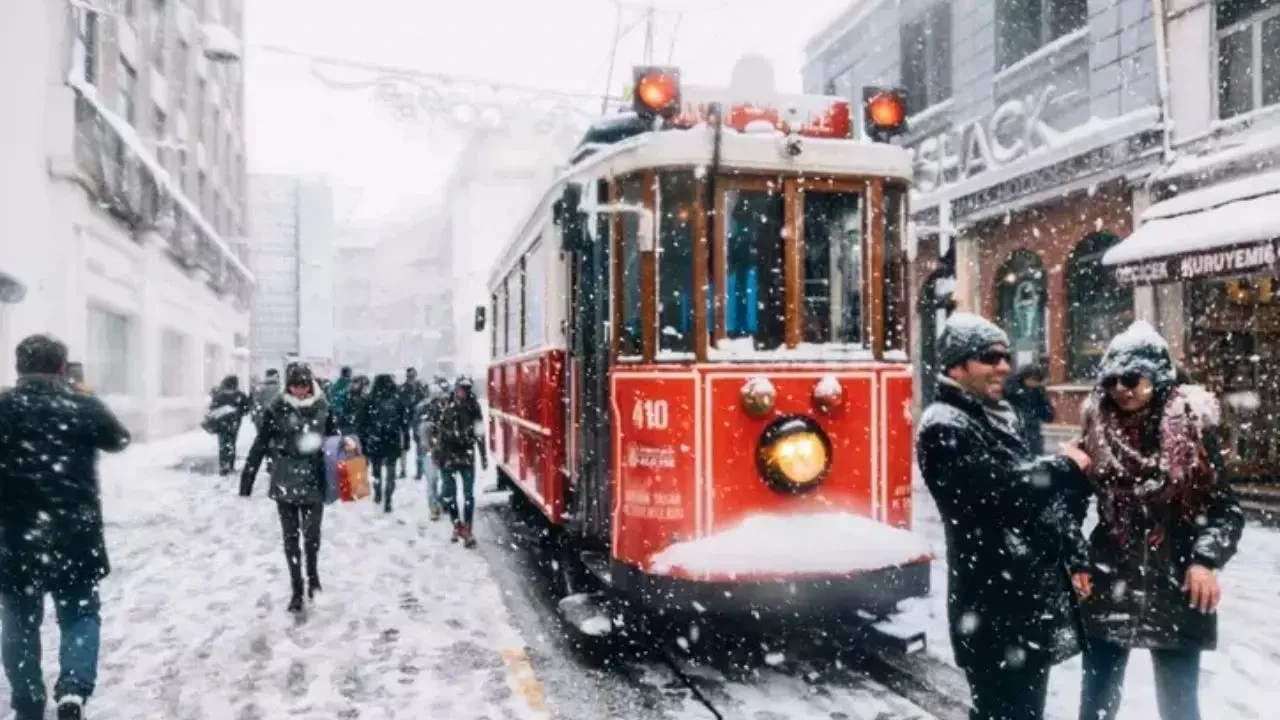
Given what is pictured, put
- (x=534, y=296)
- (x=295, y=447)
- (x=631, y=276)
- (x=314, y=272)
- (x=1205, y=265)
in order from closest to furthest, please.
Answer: (x=631, y=276) → (x=295, y=447) → (x=534, y=296) → (x=1205, y=265) → (x=314, y=272)

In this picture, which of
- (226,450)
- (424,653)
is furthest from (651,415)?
(226,450)

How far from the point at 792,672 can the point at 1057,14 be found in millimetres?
12966

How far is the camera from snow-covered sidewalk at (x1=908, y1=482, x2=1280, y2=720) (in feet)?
17.1

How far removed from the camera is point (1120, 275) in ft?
40.5

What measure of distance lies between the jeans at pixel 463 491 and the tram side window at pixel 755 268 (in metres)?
4.53

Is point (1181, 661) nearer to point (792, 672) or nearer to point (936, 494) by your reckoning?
point (936, 494)

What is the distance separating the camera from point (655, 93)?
621cm

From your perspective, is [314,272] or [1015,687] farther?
[314,272]

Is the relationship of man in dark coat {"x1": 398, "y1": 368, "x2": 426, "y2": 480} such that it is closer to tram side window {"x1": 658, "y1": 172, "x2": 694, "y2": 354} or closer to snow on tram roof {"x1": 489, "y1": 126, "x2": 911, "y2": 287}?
snow on tram roof {"x1": 489, "y1": 126, "x2": 911, "y2": 287}

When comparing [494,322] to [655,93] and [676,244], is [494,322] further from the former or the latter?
[655,93]

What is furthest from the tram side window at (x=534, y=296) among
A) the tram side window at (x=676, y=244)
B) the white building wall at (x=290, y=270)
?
the white building wall at (x=290, y=270)

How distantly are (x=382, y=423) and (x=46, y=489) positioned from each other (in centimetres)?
811

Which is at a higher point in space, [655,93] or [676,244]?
[655,93]

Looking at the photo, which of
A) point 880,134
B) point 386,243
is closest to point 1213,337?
point 880,134
